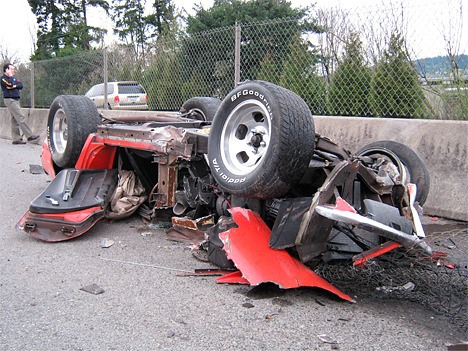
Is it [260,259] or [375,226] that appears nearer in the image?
[375,226]

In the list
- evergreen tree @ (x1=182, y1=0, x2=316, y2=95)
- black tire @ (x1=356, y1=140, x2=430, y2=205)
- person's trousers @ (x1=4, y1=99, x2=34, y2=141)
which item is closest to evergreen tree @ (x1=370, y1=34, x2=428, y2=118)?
evergreen tree @ (x1=182, y1=0, x2=316, y2=95)

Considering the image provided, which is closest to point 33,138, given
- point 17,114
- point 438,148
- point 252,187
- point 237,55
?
point 17,114

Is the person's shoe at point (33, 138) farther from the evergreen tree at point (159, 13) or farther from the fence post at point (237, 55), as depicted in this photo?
the evergreen tree at point (159, 13)

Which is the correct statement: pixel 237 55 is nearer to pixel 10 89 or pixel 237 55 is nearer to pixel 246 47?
pixel 246 47

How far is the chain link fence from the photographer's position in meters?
5.82

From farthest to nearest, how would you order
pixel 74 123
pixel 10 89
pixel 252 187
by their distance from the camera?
pixel 10 89
pixel 74 123
pixel 252 187

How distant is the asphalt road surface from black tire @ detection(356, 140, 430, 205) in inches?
57.6

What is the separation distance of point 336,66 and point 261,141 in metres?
3.30

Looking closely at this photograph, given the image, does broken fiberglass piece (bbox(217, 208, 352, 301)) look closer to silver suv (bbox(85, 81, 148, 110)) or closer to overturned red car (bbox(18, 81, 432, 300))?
overturned red car (bbox(18, 81, 432, 300))

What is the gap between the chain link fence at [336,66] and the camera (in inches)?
229

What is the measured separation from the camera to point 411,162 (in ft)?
14.0

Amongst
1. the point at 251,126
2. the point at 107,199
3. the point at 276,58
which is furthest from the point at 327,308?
the point at 276,58

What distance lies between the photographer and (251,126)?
3801mm

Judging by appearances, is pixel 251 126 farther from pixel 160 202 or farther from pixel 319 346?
pixel 319 346
